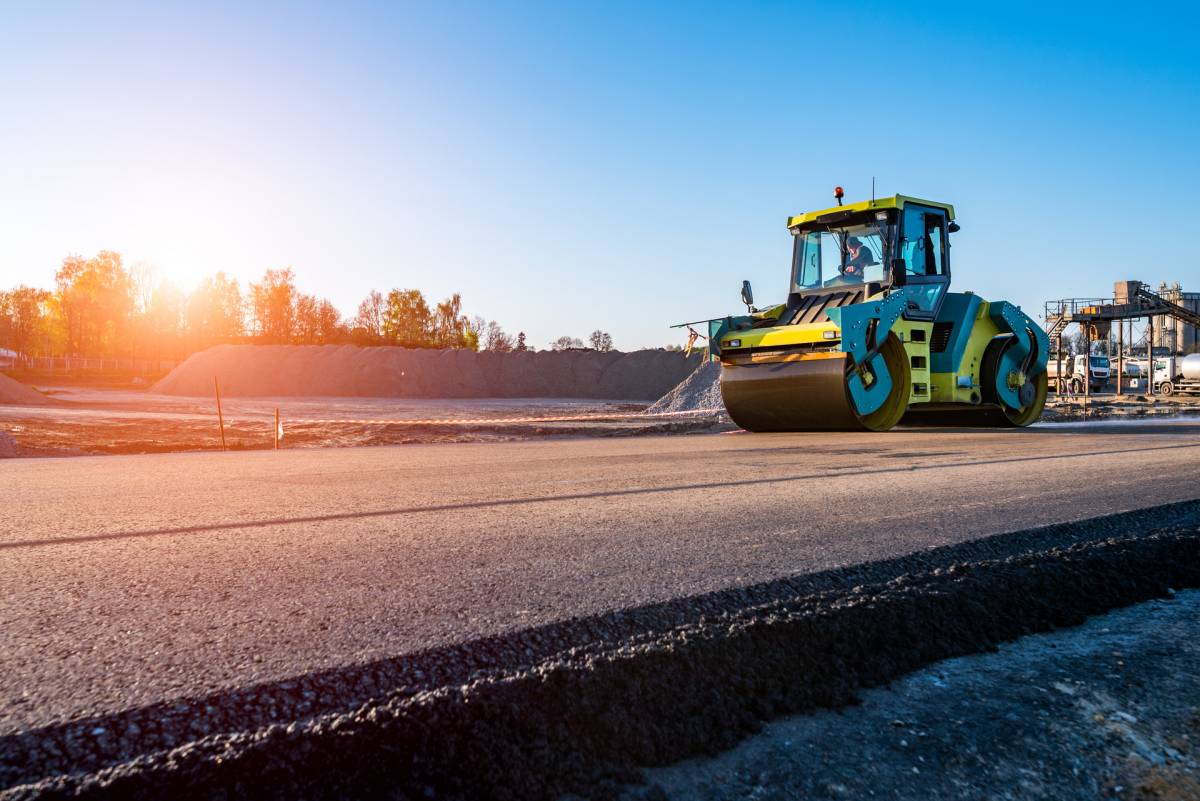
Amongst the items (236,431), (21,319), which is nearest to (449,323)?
(21,319)

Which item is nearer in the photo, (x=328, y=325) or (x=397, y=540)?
(x=397, y=540)

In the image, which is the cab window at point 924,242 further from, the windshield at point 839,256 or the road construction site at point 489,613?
the road construction site at point 489,613

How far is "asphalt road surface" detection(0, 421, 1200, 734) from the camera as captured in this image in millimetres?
2240

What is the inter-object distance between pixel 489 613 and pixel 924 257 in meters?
12.3

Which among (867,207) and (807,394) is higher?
(867,207)

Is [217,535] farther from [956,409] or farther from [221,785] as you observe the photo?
[956,409]

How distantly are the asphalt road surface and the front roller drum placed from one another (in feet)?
12.9

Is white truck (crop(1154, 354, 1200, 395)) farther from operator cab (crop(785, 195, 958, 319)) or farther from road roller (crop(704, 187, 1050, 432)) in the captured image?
operator cab (crop(785, 195, 958, 319))

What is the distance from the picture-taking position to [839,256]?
1345 cm

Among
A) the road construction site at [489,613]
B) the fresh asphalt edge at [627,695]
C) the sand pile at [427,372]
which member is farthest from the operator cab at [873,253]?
the sand pile at [427,372]

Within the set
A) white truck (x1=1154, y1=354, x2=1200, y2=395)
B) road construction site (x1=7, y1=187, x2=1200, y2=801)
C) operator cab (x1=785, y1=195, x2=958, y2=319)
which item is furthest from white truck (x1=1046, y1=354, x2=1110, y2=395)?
road construction site (x1=7, y1=187, x2=1200, y2=801)

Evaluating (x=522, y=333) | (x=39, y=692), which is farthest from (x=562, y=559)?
(x=522, y=333)

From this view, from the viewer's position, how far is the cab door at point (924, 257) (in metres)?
13.0

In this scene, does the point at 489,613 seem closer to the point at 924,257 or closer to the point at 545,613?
the point at 545,613
